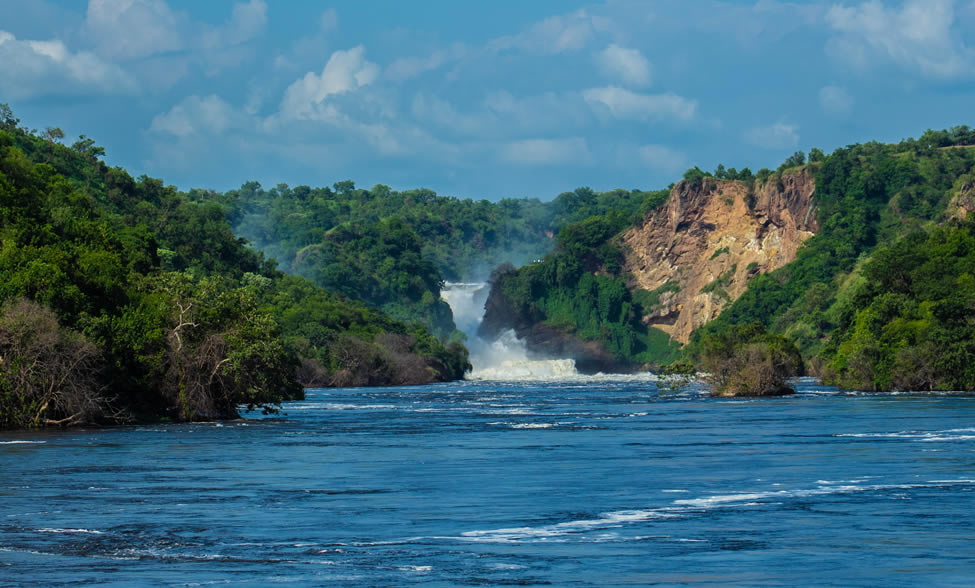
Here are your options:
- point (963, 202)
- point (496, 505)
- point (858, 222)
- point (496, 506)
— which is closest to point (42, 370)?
point (496, 505)

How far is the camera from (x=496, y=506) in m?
31.2

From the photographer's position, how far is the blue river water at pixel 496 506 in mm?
22766

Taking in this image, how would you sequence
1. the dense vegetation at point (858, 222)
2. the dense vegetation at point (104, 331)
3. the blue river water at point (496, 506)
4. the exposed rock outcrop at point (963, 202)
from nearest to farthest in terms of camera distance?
Answer: the blue river water at point (496, 506) < the dense vegetation at point (104, 331) < the dense vegetation at point (858, 222) < the exposed rock outcrop at point (963, 202)

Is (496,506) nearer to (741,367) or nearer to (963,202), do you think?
(741,367)

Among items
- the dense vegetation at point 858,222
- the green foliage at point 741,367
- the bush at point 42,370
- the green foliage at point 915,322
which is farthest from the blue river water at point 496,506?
the dense vegetation at point 858,222

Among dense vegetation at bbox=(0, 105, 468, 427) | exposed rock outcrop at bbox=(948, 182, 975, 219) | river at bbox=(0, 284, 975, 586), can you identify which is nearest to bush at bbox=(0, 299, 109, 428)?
dense vegetation at bbox=(0, 105, 468, 427)

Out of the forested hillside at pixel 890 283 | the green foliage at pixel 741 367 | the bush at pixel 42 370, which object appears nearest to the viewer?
the bush at pixel 42 370

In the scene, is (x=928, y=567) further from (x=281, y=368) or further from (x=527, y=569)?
(x=281, y=368)

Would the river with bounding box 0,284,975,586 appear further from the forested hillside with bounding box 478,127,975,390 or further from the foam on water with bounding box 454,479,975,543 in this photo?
the forested hillside with bounding box 478,127,975,390

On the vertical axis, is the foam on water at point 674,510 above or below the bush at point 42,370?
below

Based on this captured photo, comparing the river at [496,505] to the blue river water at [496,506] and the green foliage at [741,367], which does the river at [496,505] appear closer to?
the blue river water at [496,506]

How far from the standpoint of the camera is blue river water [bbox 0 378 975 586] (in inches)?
896

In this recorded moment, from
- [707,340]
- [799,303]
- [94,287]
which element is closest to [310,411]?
[94,287]

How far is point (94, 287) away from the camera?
205 feet
